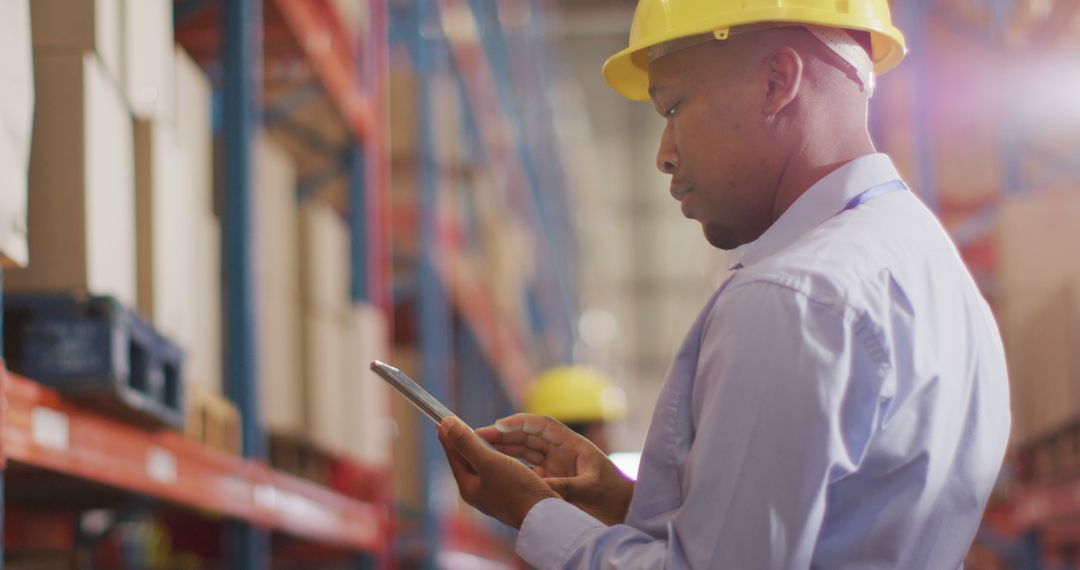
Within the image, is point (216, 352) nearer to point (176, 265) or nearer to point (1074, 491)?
point (176, 265)

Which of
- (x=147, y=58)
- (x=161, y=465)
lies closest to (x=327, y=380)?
(x=161, y=465)

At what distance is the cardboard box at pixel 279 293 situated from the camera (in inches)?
203

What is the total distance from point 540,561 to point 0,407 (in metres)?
1.21

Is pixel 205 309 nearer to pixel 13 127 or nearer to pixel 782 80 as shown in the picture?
pixel 13 127

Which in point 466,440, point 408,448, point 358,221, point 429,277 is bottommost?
point 408,448

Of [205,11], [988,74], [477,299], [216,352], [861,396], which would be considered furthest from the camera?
[477,299]

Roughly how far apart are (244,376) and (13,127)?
6.96 feet

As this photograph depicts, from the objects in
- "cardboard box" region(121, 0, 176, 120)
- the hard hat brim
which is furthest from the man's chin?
"cardboard box" region(121, 0, 176, 120)

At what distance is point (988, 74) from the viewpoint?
27.0 ft

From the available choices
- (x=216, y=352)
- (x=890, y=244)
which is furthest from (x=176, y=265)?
(x=890, y=244)

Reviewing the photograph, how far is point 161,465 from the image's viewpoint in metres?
3.62

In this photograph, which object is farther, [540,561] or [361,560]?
[361,560]

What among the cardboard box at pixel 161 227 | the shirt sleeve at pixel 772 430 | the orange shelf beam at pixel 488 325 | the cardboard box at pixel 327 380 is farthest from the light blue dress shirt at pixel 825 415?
the orange shelf beam at pixel 488 325

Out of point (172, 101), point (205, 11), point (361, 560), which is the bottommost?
point (361, 560)
